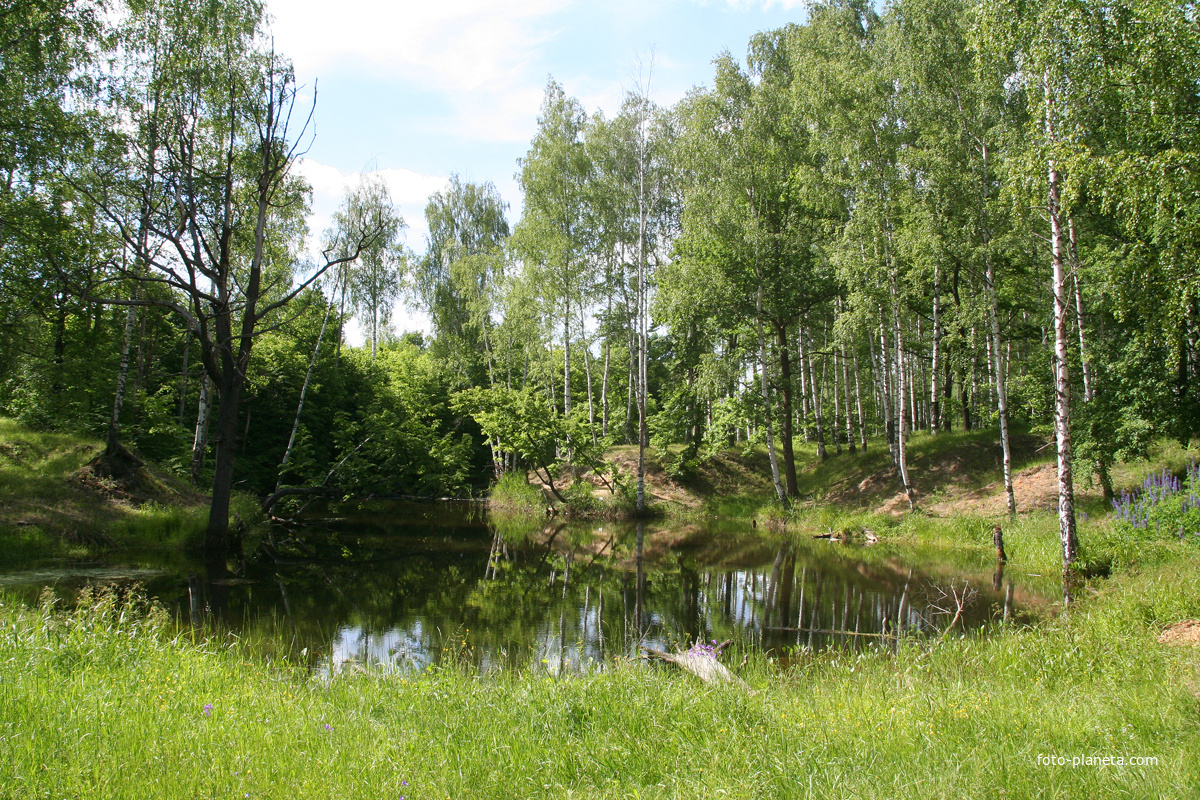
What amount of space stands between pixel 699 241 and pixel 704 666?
648 inches

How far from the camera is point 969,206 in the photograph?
51.1ft

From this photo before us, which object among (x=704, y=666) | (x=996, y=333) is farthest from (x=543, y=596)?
(x=996, y=333)

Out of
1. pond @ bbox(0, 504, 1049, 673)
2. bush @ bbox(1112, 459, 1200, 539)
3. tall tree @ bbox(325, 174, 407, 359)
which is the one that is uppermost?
tall tree @ bbox(325, 174, 407, 359)

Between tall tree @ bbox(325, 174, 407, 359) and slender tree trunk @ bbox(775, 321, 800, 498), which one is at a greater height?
tall tree @ bbox(325, 174, 407, 359)

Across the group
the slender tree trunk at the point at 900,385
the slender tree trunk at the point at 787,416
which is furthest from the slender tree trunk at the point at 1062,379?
the slender tree trunk at the point at 787,416

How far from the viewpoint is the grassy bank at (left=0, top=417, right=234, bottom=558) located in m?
10.8

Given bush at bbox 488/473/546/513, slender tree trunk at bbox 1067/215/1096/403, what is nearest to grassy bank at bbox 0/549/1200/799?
slender tree trunk at bbox 1067/215/1096/403

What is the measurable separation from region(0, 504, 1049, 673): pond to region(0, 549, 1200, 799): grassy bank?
5.41ft

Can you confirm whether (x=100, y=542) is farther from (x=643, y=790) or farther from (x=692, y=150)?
(x=692, y=150)

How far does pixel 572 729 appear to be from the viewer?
4.20 meters

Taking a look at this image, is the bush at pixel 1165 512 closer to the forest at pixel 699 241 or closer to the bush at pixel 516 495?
the forest at pixel 699 241

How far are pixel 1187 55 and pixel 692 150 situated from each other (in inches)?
516

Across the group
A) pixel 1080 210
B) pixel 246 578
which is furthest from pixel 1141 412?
pixel 246 578

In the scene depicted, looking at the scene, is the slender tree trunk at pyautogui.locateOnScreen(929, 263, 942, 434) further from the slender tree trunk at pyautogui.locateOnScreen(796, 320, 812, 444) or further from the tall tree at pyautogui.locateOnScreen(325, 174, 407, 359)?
the tall tree at pyautogui.locateOnScreen(325, 174, 407, 359)
